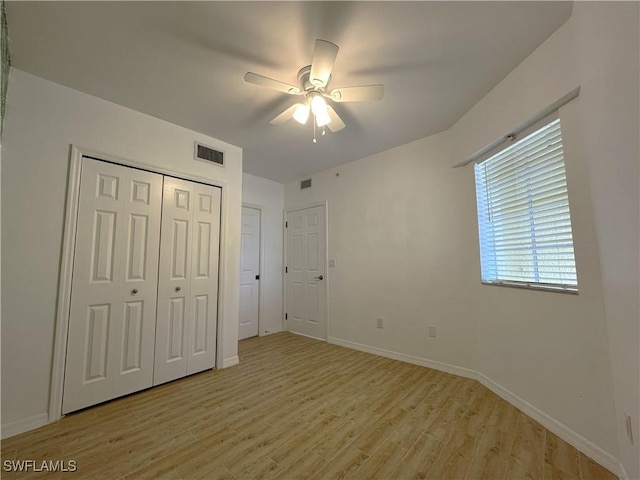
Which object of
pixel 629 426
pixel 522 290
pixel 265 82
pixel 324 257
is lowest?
pixel 629 426

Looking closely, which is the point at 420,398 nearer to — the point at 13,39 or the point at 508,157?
the point at 508,157

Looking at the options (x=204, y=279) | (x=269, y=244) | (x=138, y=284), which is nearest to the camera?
(x=138, y=284)

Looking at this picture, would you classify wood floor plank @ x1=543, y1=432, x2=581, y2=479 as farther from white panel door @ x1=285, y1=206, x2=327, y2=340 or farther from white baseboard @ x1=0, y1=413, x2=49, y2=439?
white baseboard @ x1=0, y1=413, x2=49, y2=439

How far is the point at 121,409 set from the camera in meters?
2.04

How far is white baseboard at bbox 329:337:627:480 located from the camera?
144 cm

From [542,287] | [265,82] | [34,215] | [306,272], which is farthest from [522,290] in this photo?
[34,215]

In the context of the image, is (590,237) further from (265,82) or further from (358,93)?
(265,82)

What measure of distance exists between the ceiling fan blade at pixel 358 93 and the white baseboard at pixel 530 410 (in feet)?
8.42

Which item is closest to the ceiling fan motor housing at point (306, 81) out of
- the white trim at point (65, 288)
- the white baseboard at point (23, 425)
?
the white trim at point (65, 288)

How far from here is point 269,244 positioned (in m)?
4.36

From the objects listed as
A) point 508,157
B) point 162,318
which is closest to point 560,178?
point 508,157

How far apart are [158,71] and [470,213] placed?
3022mm

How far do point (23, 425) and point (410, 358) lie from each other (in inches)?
132

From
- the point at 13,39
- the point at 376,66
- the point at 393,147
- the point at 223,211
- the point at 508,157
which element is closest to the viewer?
the point at 13,39
